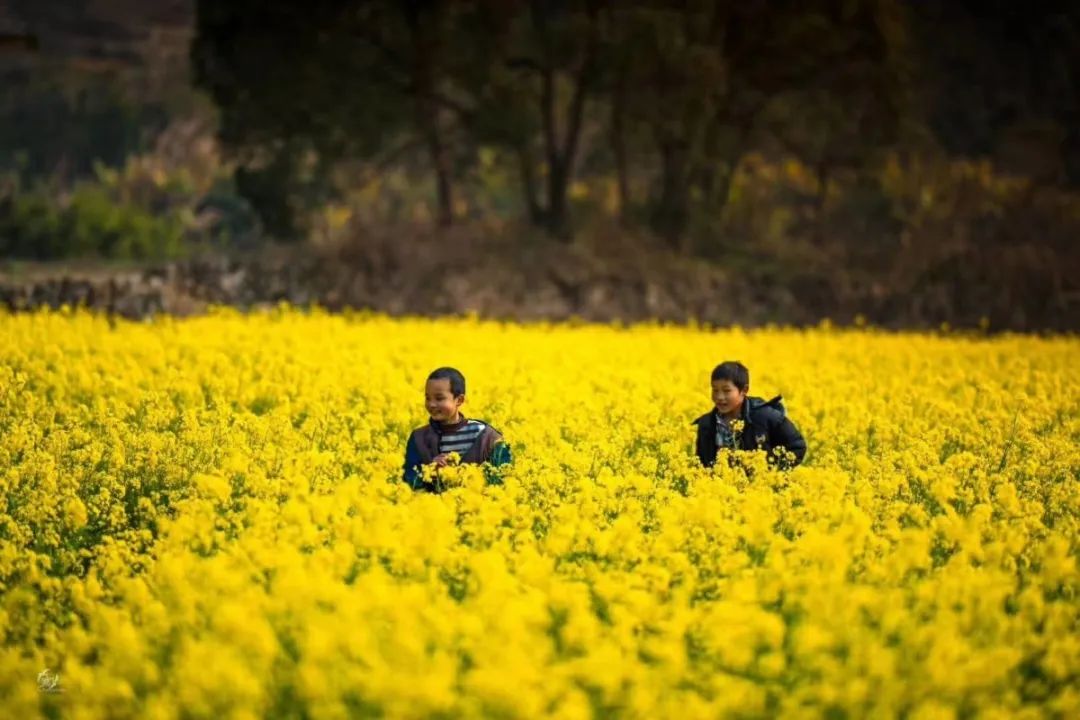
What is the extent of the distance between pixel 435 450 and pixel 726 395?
4.86 ft

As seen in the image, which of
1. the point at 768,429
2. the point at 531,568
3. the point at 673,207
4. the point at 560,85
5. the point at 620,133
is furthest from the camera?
the point at 560,85

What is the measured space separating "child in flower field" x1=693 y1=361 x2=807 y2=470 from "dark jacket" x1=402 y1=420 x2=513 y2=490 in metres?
1.14

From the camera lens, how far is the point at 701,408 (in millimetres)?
12172

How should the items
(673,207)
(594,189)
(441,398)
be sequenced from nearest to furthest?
(441,398) < (673,207) < (594,189)

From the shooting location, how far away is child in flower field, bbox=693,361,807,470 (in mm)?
8102

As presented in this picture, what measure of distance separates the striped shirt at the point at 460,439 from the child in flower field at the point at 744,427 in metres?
1.24

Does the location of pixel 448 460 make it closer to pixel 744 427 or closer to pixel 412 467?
pixel 412 467

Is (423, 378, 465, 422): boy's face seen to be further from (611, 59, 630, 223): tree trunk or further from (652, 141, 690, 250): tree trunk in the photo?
(652, 141, 690, 250): tree trunk

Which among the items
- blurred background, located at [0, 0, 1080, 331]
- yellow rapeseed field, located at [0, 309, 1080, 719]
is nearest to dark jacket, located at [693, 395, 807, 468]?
yellow rapeseed field, located at [0, 309, 1080, 719]

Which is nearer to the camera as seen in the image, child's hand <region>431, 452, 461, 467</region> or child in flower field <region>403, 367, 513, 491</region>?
child's hand <region>431, 452, 461, 467</region>

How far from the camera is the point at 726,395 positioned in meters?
8.07

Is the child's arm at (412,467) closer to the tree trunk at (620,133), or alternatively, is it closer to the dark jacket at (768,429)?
the dark jacket at (768,429)

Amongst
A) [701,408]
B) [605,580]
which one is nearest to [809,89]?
[701,408]

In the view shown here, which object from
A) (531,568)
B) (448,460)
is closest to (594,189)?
(448,460)
